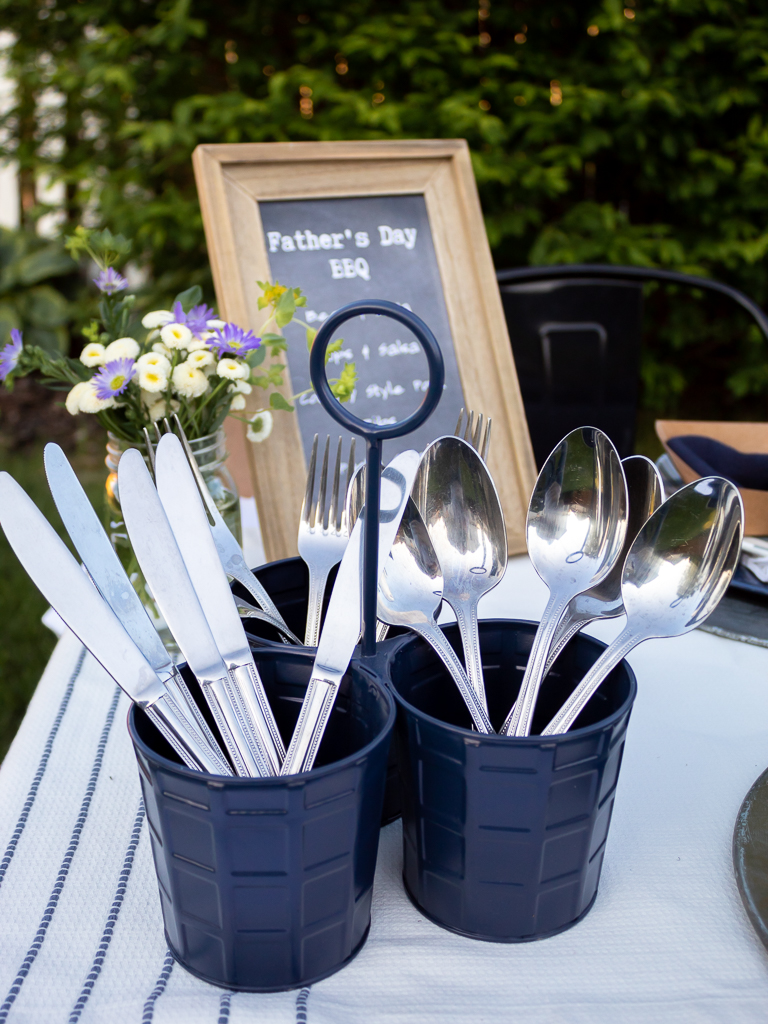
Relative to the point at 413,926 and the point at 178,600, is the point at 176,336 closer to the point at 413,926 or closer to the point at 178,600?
the point at 178,600

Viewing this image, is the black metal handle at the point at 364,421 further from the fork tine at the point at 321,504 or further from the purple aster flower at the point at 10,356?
the purple aster flower at the point at 10,356

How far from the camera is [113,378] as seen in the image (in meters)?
0.61

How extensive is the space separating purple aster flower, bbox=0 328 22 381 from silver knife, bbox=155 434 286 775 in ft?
0.99

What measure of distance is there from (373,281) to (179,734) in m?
0.63

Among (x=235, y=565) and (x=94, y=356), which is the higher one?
(x=94, y=356)

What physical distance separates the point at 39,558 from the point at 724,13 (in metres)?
2.90

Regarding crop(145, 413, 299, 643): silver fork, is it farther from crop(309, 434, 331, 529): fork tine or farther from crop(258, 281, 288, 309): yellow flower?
crop(258, 281, 288, 309): yellow flower

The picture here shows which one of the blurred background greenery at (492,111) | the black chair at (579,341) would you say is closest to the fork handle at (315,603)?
the black chair at (579,341)

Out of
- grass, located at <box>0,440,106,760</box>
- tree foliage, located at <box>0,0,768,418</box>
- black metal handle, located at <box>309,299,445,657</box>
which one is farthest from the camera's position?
tree foliage, located at <box>0,0,768,418</box>

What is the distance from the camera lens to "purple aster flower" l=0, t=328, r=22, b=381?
0.64m

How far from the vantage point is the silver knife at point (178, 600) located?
1.24ft

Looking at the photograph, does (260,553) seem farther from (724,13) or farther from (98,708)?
(724,13)

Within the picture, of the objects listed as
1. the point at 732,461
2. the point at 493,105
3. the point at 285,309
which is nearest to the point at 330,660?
the point at 285,309

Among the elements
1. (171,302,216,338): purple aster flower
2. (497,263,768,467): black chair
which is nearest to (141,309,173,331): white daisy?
(171,302,216,338): purple aster flower
